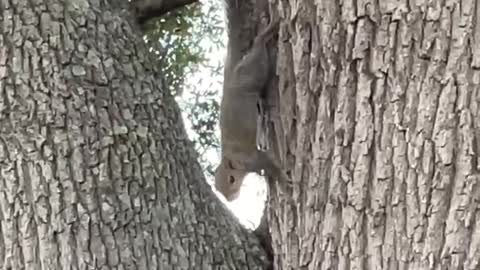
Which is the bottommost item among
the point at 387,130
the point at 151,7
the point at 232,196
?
the point at 387,130

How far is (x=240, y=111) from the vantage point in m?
2.19

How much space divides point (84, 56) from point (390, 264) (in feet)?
2.58

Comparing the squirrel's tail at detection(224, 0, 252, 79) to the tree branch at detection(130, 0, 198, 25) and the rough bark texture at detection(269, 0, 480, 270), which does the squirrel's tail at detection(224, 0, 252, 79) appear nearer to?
the tree branch at detection(130, 0, 198, 25)

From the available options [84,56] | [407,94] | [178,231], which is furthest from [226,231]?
[407,94]

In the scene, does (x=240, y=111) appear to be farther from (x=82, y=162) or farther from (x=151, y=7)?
(x=82, y=162)

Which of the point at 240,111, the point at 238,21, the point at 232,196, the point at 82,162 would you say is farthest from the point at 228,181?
the point at 82,162

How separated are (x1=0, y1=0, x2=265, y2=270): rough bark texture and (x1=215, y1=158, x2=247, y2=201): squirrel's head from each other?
72 cm

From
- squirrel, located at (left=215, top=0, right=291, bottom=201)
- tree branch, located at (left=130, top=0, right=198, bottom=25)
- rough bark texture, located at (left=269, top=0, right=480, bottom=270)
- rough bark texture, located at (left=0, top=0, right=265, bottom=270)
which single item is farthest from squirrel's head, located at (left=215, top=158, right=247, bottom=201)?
rough bark texture, located at (left=269, top=0, right=480, bottom=270)

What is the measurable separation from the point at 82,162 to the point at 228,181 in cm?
97

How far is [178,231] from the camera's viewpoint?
183 cm

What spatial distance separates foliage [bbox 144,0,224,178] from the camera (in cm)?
298

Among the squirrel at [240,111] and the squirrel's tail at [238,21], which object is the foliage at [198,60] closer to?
the squirrel at [240,111]

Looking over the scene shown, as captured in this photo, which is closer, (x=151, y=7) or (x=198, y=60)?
(x=151, y=7)

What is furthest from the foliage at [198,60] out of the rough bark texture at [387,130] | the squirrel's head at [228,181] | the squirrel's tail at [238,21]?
the rough bark texture at [387,130]
